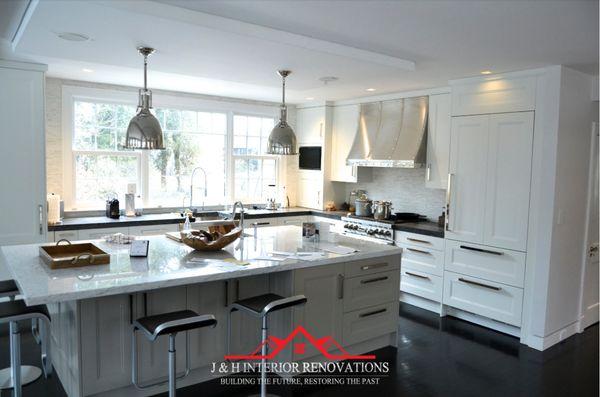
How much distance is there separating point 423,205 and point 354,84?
1.86 meters

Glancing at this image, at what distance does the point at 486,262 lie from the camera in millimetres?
4375

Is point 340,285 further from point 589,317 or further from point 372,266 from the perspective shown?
point 589,317

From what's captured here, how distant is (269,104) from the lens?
678 centimetres

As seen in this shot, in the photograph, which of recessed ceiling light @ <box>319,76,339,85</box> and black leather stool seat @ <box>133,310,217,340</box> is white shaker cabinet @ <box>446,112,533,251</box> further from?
black leather stool seat @ <box>133,310,217,340</box>

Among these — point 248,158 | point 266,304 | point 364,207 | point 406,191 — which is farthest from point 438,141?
point 266,304

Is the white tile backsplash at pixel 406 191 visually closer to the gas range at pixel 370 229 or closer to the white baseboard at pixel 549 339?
the gas range at pixel 370 229

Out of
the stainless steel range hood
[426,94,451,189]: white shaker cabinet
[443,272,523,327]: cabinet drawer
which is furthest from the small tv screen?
[443,272,523,327]: cabinet drawer

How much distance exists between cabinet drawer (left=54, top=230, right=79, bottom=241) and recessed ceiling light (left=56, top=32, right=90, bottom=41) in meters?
2.29

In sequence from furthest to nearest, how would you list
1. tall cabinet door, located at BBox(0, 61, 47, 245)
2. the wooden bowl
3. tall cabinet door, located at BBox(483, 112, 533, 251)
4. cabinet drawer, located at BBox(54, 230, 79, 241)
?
1. cabinet drawer, located at BBox(54, 230, 79, 241)
2. tall cabinet door, located at BBox(0, 61, 47, 245)
3. tall cabinet door, located at BBox(483, 112, 533, 251)
4. the wooden bowl

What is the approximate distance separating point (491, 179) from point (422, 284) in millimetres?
1392

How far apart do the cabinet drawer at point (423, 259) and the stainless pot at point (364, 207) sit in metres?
0.74

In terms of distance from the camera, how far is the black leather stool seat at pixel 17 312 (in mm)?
2431

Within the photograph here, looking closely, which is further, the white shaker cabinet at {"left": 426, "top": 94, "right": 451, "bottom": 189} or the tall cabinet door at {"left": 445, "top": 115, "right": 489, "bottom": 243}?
the white shaker cabinet at {"left": 426, "top": 94, "right": 451, "bottom": 189}

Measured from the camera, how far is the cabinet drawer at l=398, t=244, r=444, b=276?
A: 15.7 feet
